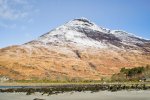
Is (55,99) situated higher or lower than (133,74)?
lower

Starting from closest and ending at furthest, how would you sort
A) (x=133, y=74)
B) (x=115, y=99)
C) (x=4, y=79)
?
1. (x=115, y=99)
2. (x=133, y=74)
3. (x=4, y=79)

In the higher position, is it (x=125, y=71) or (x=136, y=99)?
(x=125, y=71)

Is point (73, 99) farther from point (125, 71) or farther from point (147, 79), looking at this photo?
point (125, 71)

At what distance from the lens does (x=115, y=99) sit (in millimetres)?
43031

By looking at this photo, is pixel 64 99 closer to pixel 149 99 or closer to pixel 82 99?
pixel 82 99

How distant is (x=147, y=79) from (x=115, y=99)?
9163 cm

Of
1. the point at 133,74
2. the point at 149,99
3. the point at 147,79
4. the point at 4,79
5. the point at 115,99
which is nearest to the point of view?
the point at 149,99

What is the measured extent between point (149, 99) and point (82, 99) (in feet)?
29.2

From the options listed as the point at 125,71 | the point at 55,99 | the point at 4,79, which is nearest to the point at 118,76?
the point at 125,71

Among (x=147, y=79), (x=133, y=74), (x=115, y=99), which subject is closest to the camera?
(x=115, y=99)

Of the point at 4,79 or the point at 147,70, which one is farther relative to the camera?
the point at 4,79

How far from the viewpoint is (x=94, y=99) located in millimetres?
44125

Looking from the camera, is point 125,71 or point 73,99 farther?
point 125,71

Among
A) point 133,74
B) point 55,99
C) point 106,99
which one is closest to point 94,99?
point 106,99
